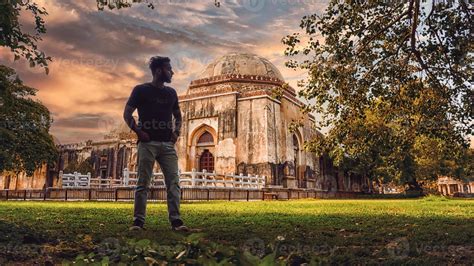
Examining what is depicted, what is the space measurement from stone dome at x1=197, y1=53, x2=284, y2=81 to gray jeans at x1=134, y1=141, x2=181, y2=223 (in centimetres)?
2489

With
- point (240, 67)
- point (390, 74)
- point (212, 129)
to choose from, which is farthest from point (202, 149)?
point (390, 74)

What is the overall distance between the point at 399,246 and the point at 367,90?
3987 mm

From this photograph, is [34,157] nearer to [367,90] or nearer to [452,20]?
[367,90]

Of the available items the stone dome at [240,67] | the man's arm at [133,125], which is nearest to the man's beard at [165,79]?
the man's arm at [133,125]

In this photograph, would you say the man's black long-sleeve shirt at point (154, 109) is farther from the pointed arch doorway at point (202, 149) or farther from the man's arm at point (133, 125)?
the pointed arch doorway at point (202, 149)

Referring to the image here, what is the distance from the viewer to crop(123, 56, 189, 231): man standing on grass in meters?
4.61

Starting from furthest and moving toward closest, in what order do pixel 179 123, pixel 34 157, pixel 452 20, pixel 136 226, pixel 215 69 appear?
pixel 215 69 < pixel 34 157 < pixel 452 20 < pixel 179 123 < pixel 136 226

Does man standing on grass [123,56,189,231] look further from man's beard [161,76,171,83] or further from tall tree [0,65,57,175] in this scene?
tall tree [0,65,57,175]

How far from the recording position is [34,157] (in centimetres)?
2178

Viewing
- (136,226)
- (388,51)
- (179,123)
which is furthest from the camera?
(388,51)

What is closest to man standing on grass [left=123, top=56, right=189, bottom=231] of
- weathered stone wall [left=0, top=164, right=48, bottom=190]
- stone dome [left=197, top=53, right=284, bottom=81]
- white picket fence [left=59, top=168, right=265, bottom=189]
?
white picket fence [left=59, top=168, right=265, bottom=189]

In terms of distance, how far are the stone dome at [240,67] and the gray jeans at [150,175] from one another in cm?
2489

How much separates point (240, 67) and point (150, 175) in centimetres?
2584

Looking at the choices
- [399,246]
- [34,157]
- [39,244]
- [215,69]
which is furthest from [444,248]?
[215,69]
